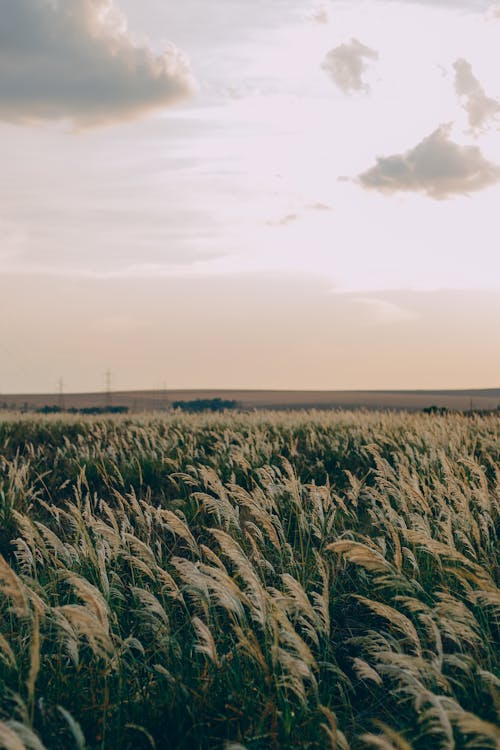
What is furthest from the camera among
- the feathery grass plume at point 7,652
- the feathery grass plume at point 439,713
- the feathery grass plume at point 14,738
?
the feathery grass plume at point 7,652

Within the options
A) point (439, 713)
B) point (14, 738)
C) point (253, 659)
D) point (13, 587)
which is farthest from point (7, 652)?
point (439, 713)

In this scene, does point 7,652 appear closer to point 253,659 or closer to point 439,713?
point 253,659

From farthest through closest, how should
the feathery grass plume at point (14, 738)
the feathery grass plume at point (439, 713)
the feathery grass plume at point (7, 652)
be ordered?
the feathery grass plume at point (7, 652) < the feathery grass plume at point (439, 713) < the feathery grass plume at point (14, 738)

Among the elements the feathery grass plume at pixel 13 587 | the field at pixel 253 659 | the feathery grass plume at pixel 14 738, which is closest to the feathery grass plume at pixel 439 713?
the field at pixel 253 659

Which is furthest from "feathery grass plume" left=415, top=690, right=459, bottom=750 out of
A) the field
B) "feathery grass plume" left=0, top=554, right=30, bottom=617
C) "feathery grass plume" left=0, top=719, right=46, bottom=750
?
"feathery grass plume" left=0, top=554, right=30, bottom=617

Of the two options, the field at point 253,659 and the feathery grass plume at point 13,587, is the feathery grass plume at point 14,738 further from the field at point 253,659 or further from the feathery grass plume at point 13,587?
the feathery grass plume at point 13,587

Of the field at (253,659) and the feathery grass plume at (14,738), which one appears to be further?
the field at (253,659)

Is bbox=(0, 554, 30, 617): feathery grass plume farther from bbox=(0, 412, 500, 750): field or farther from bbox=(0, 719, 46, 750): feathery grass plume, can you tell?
bbox=(0, 719, 46, 750): feathery grass plume

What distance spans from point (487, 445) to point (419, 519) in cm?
611

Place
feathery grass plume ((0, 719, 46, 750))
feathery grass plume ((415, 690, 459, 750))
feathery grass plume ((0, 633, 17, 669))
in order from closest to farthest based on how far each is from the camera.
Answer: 1. feathery grass plume ((0, 719, 46, 750))
2. feathery grass plume ((415, 690, 459, 750))
3. feathery grass plume ((0, 633, 17, 669))

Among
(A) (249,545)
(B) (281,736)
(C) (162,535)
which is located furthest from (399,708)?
(C) (162,535)

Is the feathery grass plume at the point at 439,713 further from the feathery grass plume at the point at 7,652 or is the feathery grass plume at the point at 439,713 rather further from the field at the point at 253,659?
the feathery grass plume at the point at 7,652

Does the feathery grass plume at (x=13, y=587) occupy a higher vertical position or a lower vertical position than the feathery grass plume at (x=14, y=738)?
higher

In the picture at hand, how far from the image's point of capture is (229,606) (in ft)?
9.12
